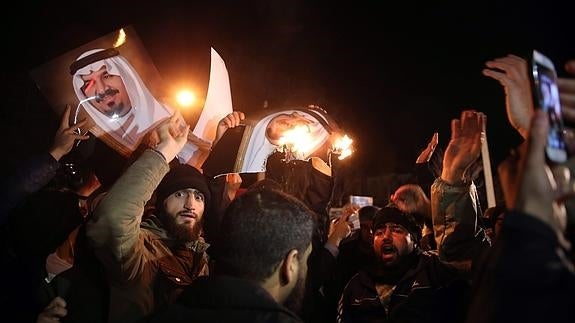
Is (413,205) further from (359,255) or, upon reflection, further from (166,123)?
(166,123)

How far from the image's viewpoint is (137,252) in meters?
2.88

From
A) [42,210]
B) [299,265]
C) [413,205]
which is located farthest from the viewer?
[413,205]

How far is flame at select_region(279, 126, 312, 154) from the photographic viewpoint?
4.32m

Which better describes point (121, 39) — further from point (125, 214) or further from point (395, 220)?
point (395, 220)

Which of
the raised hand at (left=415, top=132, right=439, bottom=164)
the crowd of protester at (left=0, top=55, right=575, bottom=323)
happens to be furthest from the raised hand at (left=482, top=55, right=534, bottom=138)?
the raised hand at (left=415, top=132, right=439, bottom=164)

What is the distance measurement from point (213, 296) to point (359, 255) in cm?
346

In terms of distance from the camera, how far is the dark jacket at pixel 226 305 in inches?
70.7

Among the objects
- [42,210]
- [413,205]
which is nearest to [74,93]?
[42,210]

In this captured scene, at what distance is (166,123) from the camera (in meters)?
3.04

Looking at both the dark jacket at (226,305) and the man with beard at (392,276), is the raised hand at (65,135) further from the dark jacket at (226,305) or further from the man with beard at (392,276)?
the man with beard at (392,276)

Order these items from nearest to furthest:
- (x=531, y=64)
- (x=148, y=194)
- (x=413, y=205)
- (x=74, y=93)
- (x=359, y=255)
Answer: (x=531, y=64), (x=148, y=194), (x=74, y=93), (x=359, y=255), (x=413, y=205)

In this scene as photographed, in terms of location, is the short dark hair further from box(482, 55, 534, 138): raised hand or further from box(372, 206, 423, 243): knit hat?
box(372, 206, 423, 243): knit hat

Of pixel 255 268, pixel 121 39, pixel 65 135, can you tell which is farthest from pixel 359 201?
pixel 255 268

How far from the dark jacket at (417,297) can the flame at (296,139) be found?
56.3 inches
